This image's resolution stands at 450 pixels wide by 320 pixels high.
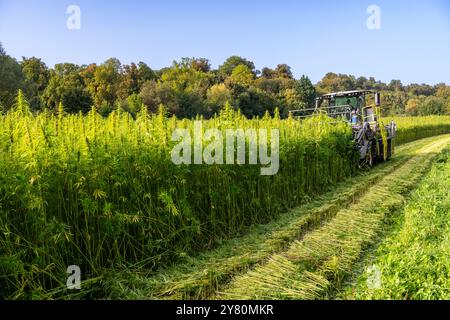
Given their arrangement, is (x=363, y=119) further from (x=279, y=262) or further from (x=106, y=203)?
(x=106, y=203)

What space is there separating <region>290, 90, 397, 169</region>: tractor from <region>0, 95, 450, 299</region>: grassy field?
22.8 feet

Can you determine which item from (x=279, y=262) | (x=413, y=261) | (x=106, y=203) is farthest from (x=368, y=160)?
(x=106, y=203)

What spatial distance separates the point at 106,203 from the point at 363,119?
1179 centimetres

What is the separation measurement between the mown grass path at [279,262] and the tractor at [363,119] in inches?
214

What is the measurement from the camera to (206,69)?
224 feet

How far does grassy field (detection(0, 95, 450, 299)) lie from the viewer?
4.19m

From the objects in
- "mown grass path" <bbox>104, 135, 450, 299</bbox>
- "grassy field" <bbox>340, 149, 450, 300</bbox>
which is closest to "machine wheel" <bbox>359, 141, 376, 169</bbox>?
"mown grass path" <bbox>104, 135, 450, 299</bbox>

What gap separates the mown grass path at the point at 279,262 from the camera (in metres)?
4.55

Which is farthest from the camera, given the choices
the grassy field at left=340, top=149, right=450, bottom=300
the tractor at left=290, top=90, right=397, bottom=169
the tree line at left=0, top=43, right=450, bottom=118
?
the tree line at left=0, top=43, right=450, bottom=118

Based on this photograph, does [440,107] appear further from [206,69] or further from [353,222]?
[353,222]

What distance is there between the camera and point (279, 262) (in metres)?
5.40

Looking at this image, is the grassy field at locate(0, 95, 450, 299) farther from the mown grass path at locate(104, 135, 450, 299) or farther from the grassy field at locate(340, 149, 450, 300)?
the grassy field at locate(340, 149, 450, 300)

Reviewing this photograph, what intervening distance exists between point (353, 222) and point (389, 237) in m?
1.05
